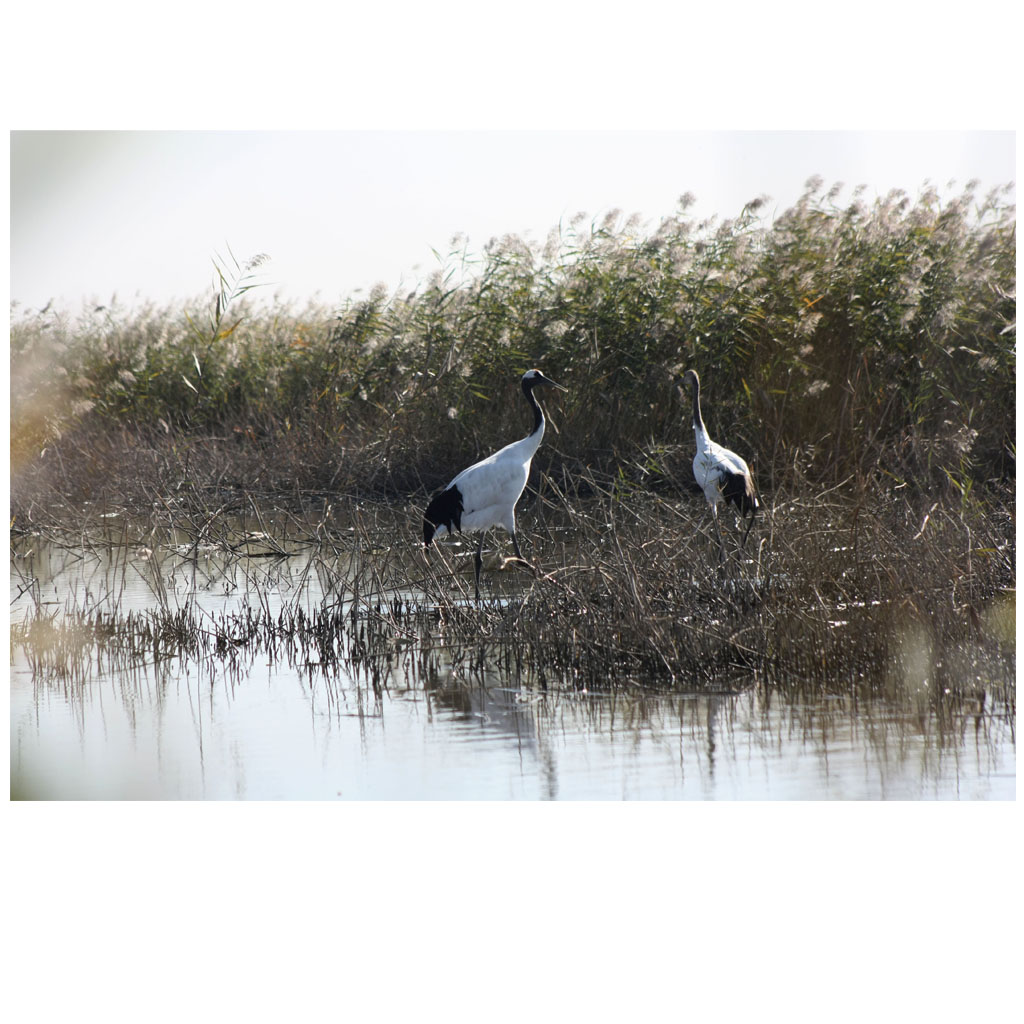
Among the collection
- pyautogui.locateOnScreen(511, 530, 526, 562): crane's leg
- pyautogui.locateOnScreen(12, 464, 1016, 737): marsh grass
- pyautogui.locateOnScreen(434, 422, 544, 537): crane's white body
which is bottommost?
pyautogui.locateOnScreen(12, 464, 1016, 737): marsh grass

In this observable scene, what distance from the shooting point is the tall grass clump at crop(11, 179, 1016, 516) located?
8617 mm

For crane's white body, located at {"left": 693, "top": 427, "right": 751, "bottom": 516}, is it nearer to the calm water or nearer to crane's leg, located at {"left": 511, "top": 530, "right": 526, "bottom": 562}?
crane's leg, located at {"left": 511, "top": 530, "right": 526, "bottom": 562}

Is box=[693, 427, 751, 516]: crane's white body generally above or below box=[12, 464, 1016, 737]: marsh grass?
above

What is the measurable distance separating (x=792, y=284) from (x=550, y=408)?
218 cm

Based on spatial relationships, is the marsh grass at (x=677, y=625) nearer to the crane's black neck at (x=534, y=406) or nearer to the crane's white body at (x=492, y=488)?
the crane's white body at (x=492, y=488)

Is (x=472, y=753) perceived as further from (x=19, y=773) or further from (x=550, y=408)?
(x=550, y=408)

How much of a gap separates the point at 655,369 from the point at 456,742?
5571 millimetres

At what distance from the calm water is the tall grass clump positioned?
2.55 metres

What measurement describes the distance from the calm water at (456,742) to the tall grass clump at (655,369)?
8.38ft

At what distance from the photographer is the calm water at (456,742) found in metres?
4.02

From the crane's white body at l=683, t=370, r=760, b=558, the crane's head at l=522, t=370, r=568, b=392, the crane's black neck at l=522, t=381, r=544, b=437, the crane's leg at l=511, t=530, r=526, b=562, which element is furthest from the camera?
the crane's head at l=522, t=370, r=568, b=392

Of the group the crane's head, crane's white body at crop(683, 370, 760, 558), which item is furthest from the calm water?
the crane's head

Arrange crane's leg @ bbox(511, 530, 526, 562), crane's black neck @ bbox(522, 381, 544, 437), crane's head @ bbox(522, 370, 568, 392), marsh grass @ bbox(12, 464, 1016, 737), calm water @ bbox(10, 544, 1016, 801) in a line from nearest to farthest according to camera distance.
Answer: calm water @ bbox(10, 544, 1016, 801)
marsh grass @ bbox(12, 464, 1016, 737)
crane's leg @ bbox(511, 530, 526, 562)
crane's black neck @ bbox(522, 381, 544, 437)
crane's head @ bbox(522, 370, 568, 392)

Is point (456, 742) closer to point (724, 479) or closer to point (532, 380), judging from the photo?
point (724, 479)
